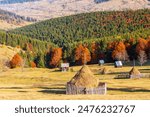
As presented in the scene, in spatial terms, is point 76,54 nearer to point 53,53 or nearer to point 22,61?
point 53,53

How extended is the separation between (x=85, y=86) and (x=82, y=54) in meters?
106

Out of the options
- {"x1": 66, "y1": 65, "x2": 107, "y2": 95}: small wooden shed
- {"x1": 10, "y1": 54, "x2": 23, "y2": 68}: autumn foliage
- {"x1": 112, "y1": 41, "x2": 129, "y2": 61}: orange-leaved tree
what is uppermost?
{"x1": 66, "y1": 65, "x2": 107, "y2": 95}: small wooden shed

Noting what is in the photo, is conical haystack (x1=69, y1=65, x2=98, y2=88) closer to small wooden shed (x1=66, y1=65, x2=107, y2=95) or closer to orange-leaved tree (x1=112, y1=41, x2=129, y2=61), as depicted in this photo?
small wooden shed (x1=66, y1=65, x2=107, y2=95)

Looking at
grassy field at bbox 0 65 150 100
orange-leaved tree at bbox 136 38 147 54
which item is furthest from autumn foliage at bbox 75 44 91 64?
grassy field at bbox 0 65 150 100

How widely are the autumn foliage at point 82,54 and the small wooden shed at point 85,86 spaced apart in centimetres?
9768

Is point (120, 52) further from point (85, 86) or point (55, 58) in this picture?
point (85, 86)

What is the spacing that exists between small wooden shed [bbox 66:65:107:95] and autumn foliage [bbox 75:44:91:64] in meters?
97.7

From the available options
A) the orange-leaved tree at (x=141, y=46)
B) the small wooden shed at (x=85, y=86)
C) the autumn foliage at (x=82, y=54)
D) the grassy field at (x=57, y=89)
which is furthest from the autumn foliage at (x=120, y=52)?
the small wooden shed at (x=85, y=86)

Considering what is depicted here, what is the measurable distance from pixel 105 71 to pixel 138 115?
95.7 meters

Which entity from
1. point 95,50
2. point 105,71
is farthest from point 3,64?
point 105,71

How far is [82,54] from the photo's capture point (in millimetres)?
178750

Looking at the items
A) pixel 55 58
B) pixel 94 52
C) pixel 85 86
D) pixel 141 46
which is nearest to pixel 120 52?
pixel 141 46

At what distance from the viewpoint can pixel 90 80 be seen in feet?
241

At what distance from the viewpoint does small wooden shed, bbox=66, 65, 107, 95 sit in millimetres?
71688
